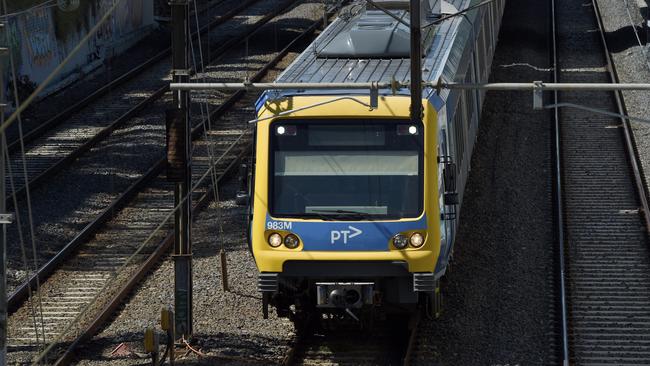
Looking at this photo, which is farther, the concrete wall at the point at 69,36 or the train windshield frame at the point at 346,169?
the concrete wall at the point at 69,36

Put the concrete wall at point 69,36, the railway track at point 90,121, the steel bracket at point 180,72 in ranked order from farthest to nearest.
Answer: the concrete wall at point 69,36, the railway track at point 90,121, the steel bracket at point 180,72

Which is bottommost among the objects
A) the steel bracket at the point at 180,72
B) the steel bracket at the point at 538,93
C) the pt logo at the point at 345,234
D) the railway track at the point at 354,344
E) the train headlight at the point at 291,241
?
the railway track at the point at 354,344

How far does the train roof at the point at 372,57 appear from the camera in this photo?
1491cm

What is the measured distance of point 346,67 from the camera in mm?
15562

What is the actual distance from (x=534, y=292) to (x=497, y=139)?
8.08 metres

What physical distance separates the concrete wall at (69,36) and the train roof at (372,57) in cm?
1220

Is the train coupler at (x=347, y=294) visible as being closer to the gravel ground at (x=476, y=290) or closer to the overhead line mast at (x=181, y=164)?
the gravel ground at (x=476, y=290)

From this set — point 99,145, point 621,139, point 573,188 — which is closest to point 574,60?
point 621,139

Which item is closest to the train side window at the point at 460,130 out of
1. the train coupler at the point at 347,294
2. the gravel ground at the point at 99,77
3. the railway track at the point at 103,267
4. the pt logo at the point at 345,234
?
the pt logo at the point at 345,234

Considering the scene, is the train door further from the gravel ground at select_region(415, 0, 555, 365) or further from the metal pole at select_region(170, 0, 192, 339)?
the metal pole at select_region(170, 0, 192, 339)

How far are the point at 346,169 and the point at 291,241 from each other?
3.17 feet

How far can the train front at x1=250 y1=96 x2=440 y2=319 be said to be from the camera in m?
13.4

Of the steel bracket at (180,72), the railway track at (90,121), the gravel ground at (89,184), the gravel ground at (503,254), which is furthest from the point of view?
the railway track at (90,121)

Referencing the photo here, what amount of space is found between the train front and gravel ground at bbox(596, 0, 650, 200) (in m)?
9.06
